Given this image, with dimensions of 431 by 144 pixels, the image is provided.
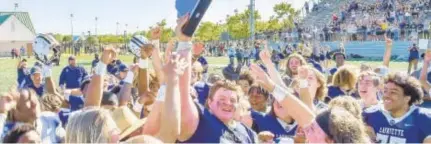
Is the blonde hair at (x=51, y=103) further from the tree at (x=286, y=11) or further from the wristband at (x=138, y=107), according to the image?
the tree at (x=286, y=11)

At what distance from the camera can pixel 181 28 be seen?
12.3 feet

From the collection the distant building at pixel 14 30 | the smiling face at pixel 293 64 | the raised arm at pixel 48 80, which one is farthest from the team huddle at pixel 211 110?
the distant building at pixel 14 30

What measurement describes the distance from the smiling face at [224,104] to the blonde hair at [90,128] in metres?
0.82

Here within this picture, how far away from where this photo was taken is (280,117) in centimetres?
552

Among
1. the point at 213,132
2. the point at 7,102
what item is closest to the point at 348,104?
the point at 213,132

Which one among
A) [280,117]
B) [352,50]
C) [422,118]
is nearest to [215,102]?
[280,117]

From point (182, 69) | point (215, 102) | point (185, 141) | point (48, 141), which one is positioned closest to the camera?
point (182, 69)

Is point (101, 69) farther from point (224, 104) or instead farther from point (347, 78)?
point (347, 78)

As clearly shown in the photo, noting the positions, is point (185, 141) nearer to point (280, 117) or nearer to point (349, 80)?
point (280, 117)

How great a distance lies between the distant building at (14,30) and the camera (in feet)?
299

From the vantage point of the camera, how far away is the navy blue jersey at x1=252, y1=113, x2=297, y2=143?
17.9ft

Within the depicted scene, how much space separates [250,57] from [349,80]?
81.6 feet

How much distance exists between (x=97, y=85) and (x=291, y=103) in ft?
5.47

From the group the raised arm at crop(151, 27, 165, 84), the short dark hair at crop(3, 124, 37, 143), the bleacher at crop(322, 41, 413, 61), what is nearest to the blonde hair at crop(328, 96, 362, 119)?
the raised arm at crop(151, 27, 165, 84)
